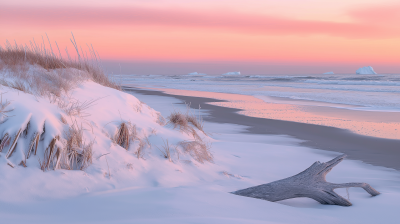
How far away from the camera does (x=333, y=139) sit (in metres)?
7.09

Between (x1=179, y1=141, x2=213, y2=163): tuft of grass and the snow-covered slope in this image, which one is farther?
(x1=179, y1=141, x2=213, y2=163): tuft of grass

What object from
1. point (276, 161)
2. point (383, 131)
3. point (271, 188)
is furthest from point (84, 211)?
point (383, 131)

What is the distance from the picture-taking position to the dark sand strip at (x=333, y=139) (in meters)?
5.70

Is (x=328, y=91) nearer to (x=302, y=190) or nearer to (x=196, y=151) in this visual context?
(x=196, y=151)

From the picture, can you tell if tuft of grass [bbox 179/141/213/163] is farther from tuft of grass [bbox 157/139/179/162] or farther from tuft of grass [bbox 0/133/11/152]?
tuft of grass [bbox 0/133/11/152]

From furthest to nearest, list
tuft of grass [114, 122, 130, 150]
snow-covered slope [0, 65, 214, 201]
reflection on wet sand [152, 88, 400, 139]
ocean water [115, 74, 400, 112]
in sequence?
ocean water [115, 74, 400, 112] < reflection on wet sand [152, 88, 400, 139] < tuft of grass [114, 122, 130, 150] < snow-covered slope [0, 65, 214, 201]

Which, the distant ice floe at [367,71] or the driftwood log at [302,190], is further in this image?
the distant ice floe at [367,71]

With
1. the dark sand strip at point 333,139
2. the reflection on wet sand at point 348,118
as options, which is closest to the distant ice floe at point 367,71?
the reflection on wet sand at point 348,118

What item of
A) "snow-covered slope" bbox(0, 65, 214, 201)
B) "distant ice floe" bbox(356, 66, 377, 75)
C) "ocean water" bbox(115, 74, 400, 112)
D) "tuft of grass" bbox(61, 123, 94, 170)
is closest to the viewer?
"snow-covered slope" bbox(0, 65, 214, 201)

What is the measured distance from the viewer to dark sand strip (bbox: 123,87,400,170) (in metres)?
5.70

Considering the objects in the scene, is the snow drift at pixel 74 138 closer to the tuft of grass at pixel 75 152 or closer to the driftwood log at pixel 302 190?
the tuft of grass at pixel 75 152

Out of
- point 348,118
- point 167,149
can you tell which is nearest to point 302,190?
point 167,149

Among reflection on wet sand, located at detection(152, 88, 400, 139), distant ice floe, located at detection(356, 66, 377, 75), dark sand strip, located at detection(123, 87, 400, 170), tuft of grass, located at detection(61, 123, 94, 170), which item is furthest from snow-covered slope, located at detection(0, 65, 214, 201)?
distant ice floe, located at detection(356, 66, 377, 75)

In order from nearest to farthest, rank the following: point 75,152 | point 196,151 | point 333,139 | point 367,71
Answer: point 75,152 → point 196,151 → point 333,139 → point 367,71
